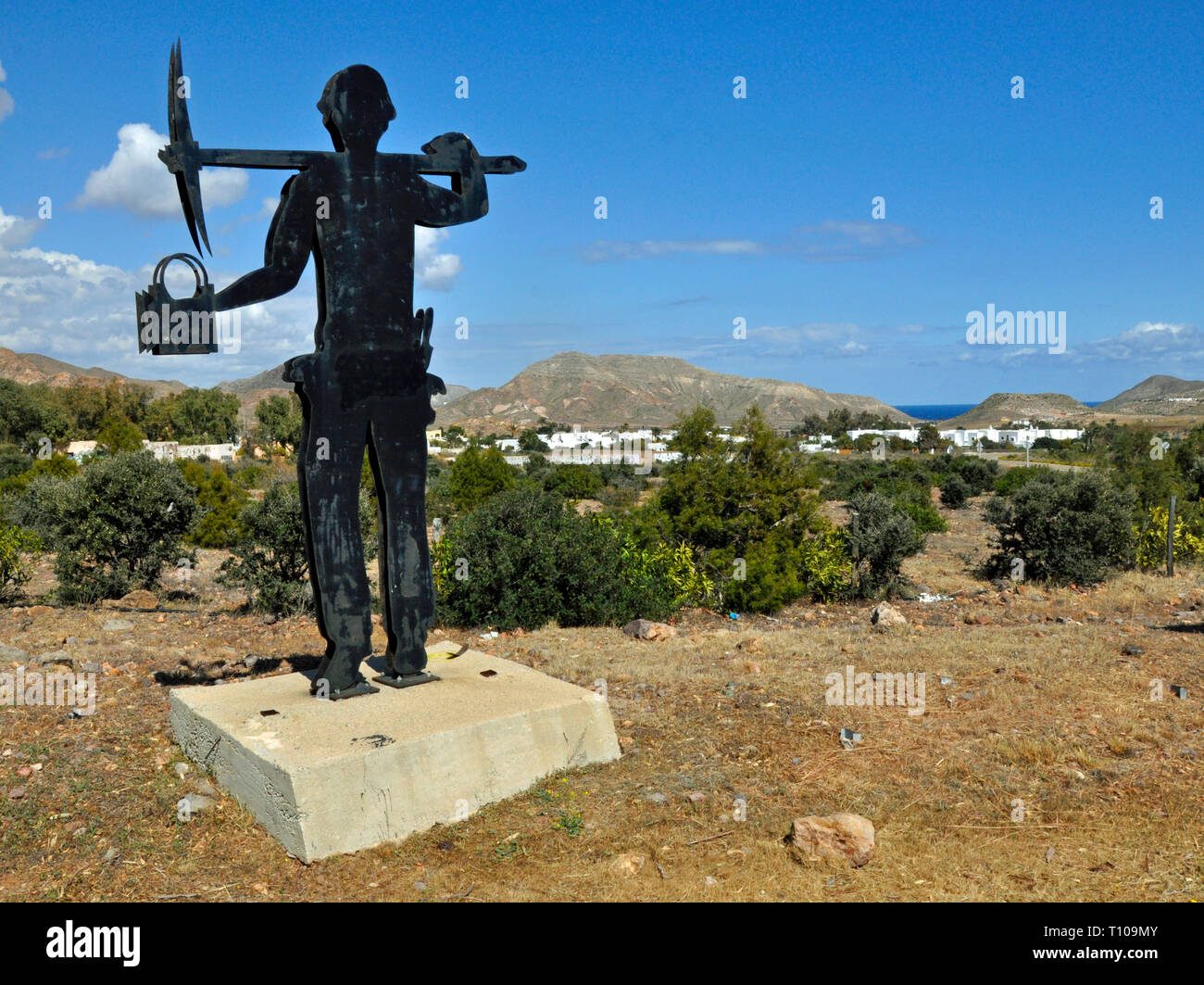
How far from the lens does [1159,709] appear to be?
6.55 meters

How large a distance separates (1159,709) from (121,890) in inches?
261

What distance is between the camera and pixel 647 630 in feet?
32.4

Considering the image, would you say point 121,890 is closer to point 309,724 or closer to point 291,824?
point 291,824

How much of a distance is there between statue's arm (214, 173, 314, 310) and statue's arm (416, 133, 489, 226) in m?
0.73

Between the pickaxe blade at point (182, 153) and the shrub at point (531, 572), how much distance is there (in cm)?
593

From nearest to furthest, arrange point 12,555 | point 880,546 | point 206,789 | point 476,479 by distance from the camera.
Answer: point 206,789
point 12,555
point 880,546
point 476,479

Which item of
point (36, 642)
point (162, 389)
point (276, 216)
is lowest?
point (36, 642)

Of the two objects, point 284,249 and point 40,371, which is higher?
point 40,371

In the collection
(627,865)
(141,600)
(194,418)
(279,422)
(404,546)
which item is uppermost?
(194,418)

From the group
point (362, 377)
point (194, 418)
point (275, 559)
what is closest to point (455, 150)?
point (362, 377)

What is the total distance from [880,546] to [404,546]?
973 cm

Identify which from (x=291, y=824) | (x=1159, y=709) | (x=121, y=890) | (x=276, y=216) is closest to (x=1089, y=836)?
(x=1159, y=709)

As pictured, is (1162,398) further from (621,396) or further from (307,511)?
(307,511)

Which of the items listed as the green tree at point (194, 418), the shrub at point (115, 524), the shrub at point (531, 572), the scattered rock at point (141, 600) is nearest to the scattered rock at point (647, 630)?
the shrub at point (531, 572)
